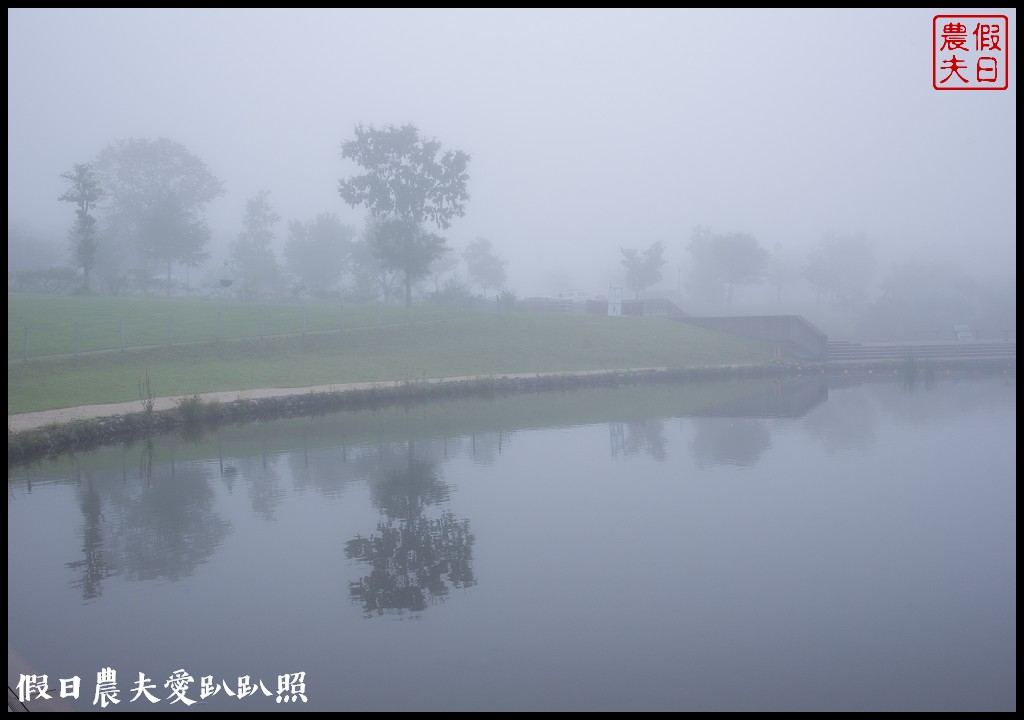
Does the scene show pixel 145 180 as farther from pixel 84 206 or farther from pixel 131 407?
pixel 131 407

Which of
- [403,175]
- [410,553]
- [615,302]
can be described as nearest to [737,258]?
[615,302]

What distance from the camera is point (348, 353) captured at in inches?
1211

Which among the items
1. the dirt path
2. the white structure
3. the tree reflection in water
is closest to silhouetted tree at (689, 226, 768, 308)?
the white structure

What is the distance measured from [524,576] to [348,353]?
23.5m

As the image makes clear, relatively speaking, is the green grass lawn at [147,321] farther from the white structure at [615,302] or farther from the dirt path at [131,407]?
the white structure at [615,302]

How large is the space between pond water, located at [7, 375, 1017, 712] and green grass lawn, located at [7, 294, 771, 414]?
25.6 feet

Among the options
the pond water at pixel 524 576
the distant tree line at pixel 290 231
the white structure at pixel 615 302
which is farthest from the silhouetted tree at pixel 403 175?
the pond water at pixel 524 576

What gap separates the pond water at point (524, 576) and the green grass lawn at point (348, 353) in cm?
779

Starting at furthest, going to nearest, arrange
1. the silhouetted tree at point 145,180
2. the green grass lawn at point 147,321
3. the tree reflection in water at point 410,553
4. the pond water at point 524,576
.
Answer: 1. the silhouetted tree at point 145,180
2. the green grass lawn at point 147,321
3. the tree reflection in water at point 410,553
4. the pond water at point 524,576

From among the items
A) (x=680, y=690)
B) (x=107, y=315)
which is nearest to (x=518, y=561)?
(x=680, y=690)

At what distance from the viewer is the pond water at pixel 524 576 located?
6.04 metres

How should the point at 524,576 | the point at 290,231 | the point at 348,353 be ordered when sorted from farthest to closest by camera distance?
the point at 290,231
the point at 348,353
the point at 524,576

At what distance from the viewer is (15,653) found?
6.41 m

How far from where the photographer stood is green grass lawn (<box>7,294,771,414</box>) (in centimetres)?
2259
